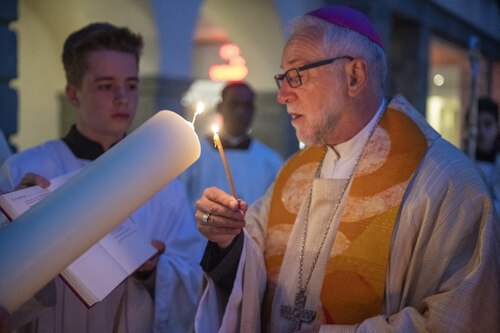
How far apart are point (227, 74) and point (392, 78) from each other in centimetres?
359

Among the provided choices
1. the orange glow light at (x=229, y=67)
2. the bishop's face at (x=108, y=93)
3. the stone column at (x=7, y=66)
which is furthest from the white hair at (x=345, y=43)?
the orange glow light at (x=229, y=67)

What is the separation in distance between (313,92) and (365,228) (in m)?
0.49

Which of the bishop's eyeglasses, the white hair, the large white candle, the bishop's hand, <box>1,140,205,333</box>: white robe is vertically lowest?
<box>1,140,205,333</box>: white robe

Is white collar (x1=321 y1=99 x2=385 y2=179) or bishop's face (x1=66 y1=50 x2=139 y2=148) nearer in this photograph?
white collar (x1=321 y1=99 x2=385 y2=179)

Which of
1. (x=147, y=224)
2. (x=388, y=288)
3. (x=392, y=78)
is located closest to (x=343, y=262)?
(x=388, y=288)

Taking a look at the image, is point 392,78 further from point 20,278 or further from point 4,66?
point 20,278

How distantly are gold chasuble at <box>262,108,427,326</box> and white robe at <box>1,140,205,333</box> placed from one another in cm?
42

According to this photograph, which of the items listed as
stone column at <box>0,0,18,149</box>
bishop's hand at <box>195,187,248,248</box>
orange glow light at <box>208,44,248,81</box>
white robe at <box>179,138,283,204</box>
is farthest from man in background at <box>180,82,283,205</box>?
orange glow light at <box>208,44,248,81</box>

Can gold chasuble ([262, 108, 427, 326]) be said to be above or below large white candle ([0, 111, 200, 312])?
→ below

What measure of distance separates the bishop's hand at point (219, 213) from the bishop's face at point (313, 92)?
54 centimetres

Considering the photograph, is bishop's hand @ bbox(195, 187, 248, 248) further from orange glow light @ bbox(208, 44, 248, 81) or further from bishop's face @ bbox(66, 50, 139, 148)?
orange glow light @ bbox(208, 44, 248, 81)

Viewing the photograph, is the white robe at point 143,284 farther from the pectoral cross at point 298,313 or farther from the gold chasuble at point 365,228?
the pectoral cross at point 298,313

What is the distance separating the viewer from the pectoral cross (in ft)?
5.83

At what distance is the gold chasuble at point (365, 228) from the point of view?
5.75ft
